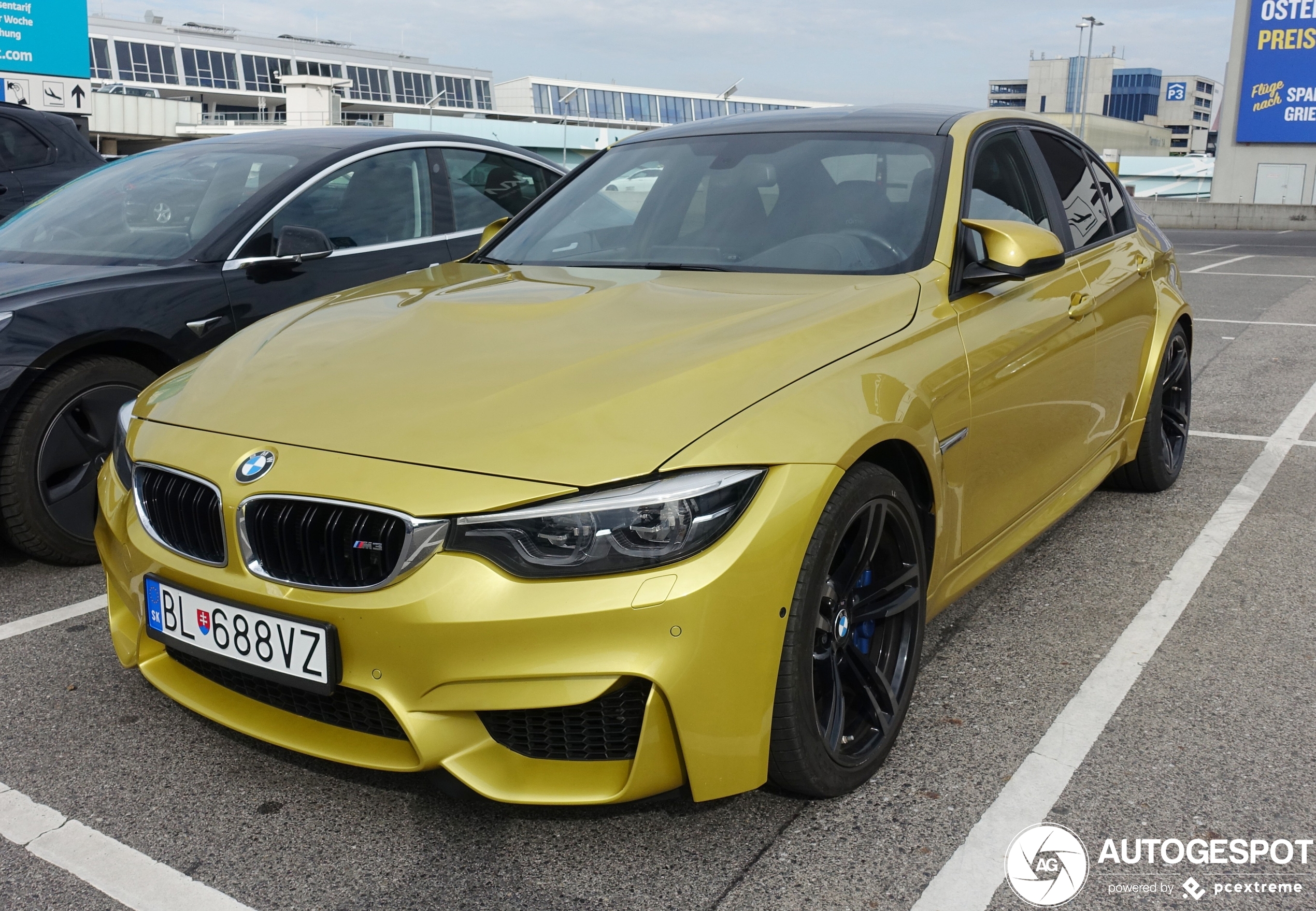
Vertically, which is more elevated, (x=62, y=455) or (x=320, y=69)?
(x=320, y=69)

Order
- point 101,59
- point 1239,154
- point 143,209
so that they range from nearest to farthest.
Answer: point 143,209 → point 1239,154 → point 101,59

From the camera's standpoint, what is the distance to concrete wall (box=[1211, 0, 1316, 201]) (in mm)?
37969

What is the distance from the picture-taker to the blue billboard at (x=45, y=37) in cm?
2512

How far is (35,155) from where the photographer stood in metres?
7.50

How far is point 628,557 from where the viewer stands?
6.81ft

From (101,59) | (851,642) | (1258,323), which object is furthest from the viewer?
(101,59)

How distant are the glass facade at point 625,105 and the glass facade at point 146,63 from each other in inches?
1056

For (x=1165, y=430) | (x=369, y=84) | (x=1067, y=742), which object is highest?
(x=369, y=84)

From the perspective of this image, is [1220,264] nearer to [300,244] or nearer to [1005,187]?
[1005,187]

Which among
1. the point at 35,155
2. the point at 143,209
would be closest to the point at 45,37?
the point at 35,155

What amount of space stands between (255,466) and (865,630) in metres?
1.41

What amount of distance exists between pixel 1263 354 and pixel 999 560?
6.52 meters

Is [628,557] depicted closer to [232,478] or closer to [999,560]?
[232,478]

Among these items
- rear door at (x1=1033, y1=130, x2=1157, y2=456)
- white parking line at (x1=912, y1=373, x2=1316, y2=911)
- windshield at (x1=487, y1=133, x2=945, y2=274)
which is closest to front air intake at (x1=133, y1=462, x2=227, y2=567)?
windshield at (x1=487, y1=133, x2=945, y2=274)
